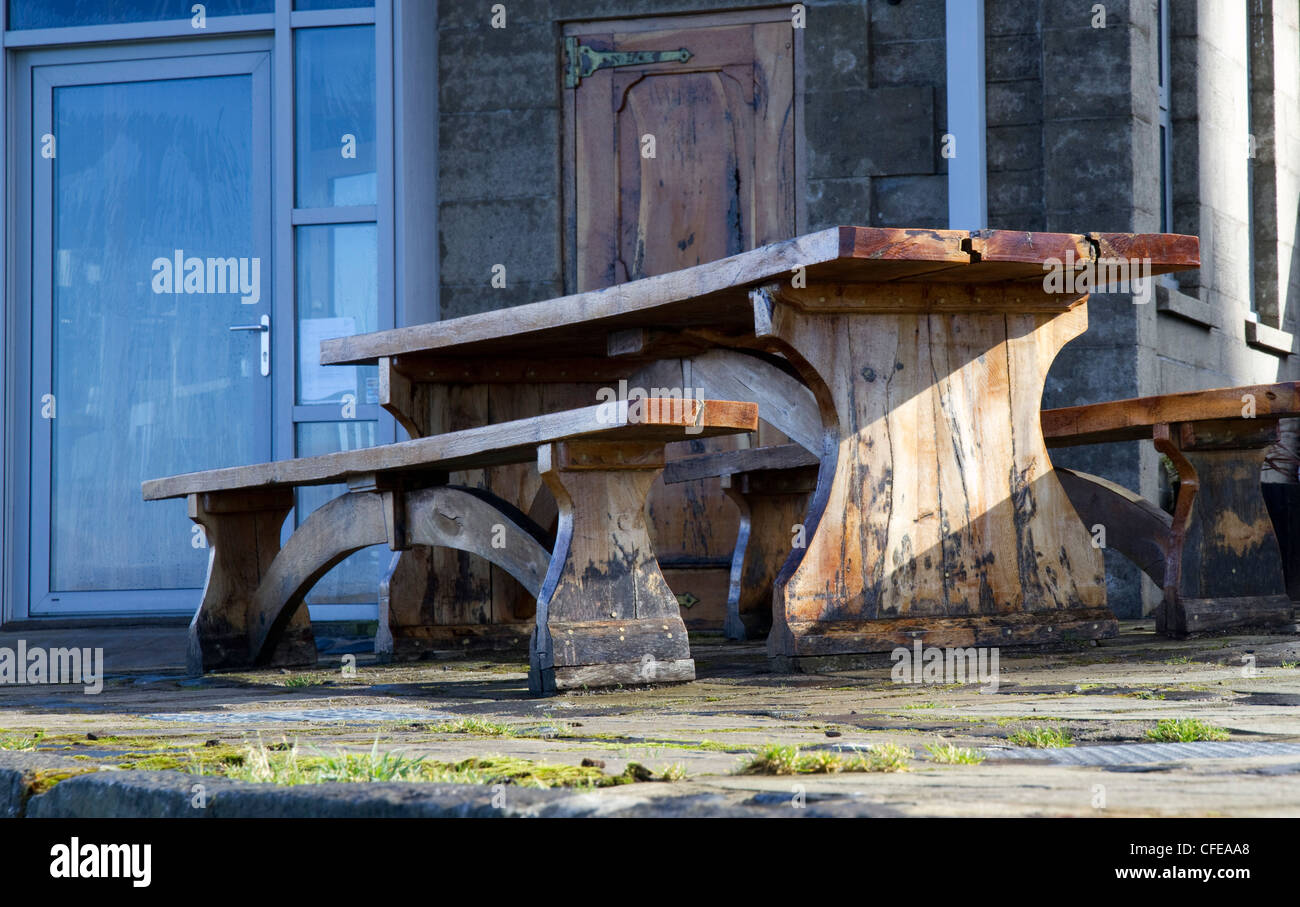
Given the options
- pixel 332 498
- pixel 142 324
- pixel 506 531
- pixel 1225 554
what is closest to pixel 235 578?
pixel 506 531

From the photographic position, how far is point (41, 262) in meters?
7.63

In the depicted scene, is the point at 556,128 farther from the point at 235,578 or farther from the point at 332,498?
the point at 235,578

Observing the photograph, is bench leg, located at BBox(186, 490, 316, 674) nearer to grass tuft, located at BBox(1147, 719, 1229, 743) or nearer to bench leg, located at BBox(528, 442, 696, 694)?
bench leg, located at BBox(528, 442, 696, 694)

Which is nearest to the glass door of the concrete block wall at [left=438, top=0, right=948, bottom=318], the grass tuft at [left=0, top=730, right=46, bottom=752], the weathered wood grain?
the concrete block wall at [left=438, top=0, right=948, bottom=318]

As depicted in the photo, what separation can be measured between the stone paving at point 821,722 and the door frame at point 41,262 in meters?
2.83

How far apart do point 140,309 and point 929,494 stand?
5.03m

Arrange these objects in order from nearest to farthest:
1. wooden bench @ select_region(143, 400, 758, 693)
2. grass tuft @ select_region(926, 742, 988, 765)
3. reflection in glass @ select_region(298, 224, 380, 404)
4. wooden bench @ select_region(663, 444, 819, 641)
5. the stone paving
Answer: the stone paving → grass tuft @ select_region(926, 742, 988, 765) → wooden bench @ select_region(143, 400, 758, 693) → wooden bench @ select_region(663, 444, 819, 641) → reflection in glass @ select_region(298, 224, 380, 404)

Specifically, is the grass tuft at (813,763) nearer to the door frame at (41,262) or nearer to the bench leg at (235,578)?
the bench leg at (235,578)

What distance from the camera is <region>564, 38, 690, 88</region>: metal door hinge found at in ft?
24.1

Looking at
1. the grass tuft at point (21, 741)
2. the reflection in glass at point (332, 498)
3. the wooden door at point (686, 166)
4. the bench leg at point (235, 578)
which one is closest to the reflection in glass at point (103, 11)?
the wooden door at point (686, 166)

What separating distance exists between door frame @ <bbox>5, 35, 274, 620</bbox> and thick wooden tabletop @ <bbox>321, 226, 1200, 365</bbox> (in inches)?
121

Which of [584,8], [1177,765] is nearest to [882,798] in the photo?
[1177,765]
